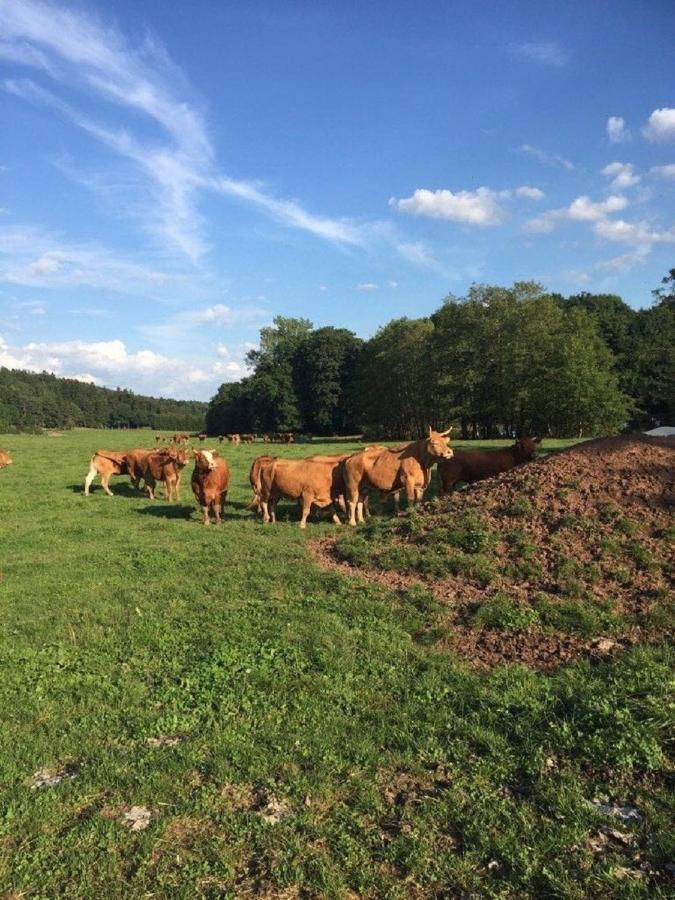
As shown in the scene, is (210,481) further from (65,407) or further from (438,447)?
(65,407)

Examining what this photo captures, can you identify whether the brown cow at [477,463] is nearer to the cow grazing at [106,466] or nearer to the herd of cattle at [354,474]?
the herd of cattle at [354,474]

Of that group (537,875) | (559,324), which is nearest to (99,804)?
(537,875)

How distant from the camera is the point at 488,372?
57.7 metres

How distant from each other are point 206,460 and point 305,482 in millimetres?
3395

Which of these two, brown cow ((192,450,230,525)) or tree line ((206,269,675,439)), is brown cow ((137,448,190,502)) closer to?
brown cow ((192,450,230,525))

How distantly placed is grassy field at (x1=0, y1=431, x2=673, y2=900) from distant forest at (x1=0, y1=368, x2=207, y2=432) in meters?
116

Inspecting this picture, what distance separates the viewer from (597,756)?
4918 millimetres

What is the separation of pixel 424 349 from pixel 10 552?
57.1 metres

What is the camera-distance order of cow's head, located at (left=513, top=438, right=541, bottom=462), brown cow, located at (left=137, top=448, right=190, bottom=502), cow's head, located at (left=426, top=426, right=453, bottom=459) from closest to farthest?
1. cow's head, located at (left=426, top=426, right=453, bottom=459)
2. cow's head, located at (left=513, top=438, right=541, bottom=462)
3. brown cow, located at (left=137, top=448, right=190, bottom=502)

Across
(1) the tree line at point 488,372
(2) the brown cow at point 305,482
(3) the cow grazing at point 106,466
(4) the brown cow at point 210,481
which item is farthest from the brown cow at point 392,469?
(1) the tree line at point 488,372

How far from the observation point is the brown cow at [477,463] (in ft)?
57.4

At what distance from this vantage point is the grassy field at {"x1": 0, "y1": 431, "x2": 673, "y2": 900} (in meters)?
3.94

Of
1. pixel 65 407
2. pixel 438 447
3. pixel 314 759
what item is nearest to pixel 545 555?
pixel 314 759

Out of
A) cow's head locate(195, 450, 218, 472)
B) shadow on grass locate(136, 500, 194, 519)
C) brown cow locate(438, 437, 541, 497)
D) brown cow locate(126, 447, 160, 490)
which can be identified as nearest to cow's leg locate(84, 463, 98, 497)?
brown cow locate(126, 447, 160, 490)
